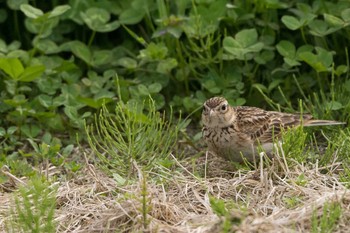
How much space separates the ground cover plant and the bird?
12 centimetres

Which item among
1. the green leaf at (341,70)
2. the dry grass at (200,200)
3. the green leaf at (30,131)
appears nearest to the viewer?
the dry grass at (200,200)

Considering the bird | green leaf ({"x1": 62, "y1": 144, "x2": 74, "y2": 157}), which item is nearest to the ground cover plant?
green leaf ({"x1": 62, "y1": 144, "x2": 74, "y2": 157})

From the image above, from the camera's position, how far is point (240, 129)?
6805 millimetres

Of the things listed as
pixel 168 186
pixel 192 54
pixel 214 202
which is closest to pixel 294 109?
pixel 192 54

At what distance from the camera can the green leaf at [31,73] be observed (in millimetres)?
7465

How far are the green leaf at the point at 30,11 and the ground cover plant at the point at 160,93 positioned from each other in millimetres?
12

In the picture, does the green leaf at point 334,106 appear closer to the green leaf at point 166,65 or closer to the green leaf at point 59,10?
the green leaf at point 166,65

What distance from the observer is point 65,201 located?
6023 millimetres

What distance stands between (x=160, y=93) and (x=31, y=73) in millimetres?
1070

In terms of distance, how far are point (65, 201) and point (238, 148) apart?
4.29ft

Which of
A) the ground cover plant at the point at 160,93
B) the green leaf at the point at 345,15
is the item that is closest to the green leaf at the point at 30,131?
the ground cover plant at the point at 160,93

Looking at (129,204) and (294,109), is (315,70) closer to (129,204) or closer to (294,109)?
(294,109)

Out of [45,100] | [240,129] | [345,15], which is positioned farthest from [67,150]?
[345,15]

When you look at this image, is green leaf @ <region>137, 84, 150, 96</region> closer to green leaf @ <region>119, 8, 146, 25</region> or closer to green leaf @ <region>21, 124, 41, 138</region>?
green leaf @ <region>119, 8, 146, 25</region>
